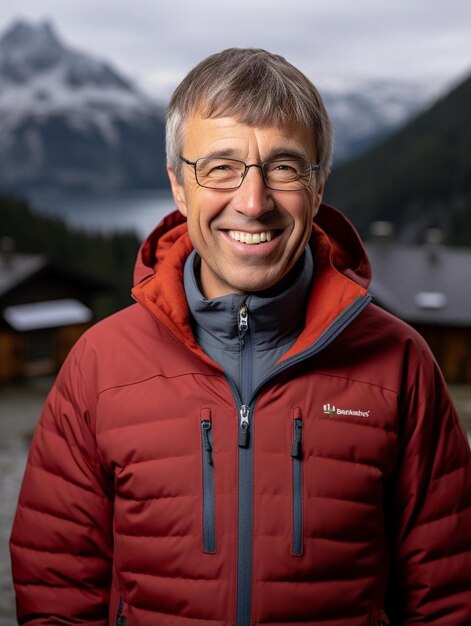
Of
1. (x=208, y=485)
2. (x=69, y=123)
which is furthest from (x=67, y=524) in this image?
(x=69, y=123)

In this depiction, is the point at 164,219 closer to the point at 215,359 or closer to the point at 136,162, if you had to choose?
the point at 215,359

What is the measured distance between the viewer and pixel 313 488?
5.02 ft

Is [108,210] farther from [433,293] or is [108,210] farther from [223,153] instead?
[223,153]

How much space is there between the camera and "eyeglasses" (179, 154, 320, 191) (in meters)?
1.48

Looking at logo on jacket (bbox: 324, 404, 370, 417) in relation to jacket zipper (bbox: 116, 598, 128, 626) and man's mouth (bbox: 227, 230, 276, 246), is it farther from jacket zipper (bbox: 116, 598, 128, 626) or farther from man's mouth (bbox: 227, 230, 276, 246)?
jacket zipper (bbox: 116, 598, 128, 626)

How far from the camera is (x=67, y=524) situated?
5.44 ft

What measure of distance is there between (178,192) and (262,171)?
24 centimetres

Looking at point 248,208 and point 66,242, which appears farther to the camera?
point 66,242

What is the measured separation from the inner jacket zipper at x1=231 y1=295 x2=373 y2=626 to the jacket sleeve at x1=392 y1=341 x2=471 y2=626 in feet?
0.60

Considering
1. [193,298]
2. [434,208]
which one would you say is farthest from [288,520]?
[434,208]

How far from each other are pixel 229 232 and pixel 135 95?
335 feet

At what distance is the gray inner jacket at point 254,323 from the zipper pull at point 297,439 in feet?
0.36

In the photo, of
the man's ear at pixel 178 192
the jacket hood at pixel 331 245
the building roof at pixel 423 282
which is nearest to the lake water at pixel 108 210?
the building roof at pixel 423 282

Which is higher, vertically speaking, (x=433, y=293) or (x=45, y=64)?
(x=45, y=64)
